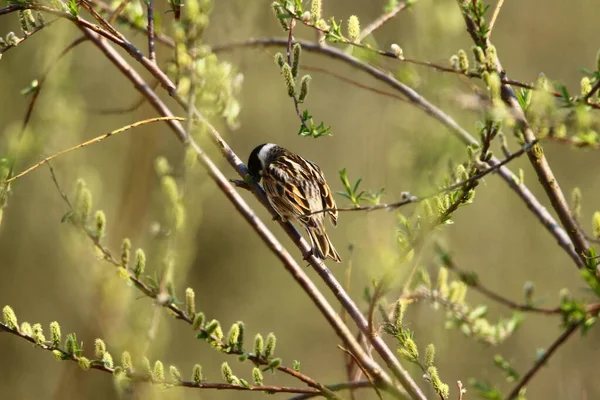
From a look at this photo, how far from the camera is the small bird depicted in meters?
2.68

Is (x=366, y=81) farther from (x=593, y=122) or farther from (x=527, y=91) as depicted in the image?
(x=593, y=122)

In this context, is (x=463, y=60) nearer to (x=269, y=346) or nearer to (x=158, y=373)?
(x=269, y=346)

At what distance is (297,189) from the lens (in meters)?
3.03

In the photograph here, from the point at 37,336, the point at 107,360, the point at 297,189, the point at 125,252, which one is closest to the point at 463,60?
the point at 125,252

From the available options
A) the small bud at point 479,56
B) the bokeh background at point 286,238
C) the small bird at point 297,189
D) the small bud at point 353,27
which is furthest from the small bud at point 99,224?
the bokeh background at point 286,238

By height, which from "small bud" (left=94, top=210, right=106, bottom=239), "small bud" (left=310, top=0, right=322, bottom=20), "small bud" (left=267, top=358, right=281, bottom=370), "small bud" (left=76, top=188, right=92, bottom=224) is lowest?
"small bud" (left=267, top=358, right=281, bottom=370)

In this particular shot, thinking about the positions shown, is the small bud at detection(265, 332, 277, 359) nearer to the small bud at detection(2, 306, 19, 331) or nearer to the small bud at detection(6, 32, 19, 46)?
the small bud at detection(2, 306, 19, 331)

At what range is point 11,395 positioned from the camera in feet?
23.8

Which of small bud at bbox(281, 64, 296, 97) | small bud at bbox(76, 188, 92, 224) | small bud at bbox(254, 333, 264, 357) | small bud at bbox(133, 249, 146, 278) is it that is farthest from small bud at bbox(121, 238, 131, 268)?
small bud at bbox(281, 64, 296, 97)

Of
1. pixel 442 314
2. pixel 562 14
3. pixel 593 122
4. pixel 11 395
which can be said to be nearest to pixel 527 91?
pixel 593 122

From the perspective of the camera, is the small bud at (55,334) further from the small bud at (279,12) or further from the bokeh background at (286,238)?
the bokeh background at (286,238)

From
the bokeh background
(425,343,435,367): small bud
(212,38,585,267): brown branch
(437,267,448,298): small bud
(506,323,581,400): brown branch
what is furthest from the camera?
the bokeh background

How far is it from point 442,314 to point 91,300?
4.06ft

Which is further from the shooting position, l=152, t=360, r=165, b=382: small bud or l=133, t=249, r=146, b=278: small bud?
l=133, t=249, r=146, b=278: small bud
